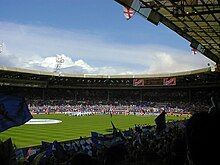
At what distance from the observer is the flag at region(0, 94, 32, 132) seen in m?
5.23

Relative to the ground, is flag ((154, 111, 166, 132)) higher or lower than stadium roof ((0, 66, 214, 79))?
lower

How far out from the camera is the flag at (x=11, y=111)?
5234mm

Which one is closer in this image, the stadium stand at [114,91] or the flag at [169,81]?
the stadium stand at [114,91]

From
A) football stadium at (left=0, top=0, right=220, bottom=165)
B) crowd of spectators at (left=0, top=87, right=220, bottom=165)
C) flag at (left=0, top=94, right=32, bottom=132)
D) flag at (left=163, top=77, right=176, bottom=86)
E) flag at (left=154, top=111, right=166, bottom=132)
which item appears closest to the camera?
crowd of spectators at (left=0, top=87, right=220, bottom=165)

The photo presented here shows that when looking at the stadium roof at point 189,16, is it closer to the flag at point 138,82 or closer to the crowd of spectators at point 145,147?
the crowd of spectators at point 145,147

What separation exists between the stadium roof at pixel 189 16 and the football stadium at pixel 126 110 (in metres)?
0.06

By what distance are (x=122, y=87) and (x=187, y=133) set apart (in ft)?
283

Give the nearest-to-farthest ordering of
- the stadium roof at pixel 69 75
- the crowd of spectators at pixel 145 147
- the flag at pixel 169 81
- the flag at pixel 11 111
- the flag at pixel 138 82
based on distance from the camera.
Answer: the crowd of spectators at pixel 145 147 < the flag at pixel 11 111 < the stadium roof at pixel 69 75 < the flag at pixel 169 81 < the flag at pixel 138 82

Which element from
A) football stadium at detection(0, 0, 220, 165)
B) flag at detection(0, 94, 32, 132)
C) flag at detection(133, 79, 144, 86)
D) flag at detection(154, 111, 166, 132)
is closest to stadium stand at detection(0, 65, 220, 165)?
flag at detection(133, 79, 144, 86)

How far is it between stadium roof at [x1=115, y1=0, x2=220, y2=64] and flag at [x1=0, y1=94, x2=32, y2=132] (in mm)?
14632

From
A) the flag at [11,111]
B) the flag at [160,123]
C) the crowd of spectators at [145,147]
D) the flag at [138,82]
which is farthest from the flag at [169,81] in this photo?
the flag at [11,111]

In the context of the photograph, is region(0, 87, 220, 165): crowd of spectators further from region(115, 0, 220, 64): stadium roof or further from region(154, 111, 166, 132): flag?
region(115, 0, 220, 64): stadium roof

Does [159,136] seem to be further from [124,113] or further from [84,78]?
[84,78]

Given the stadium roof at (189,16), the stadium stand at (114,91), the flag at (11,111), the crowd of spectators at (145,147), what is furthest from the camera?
the stadium stand at (114,91)
